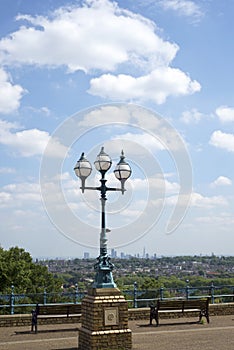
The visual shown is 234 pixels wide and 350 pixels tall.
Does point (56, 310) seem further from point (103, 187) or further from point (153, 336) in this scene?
point (103, 187)

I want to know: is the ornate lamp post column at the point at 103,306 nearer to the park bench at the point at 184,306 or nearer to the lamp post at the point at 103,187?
the lamp post at the point at 103,187

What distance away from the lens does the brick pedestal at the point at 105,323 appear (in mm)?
10750

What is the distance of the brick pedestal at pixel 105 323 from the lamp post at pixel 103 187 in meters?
0.29

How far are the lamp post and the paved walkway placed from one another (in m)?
1.82

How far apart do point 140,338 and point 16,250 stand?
1112 inches

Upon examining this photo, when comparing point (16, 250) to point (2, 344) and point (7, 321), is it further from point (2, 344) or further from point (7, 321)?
point (2, 344)

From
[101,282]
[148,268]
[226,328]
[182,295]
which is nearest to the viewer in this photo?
[101,282]

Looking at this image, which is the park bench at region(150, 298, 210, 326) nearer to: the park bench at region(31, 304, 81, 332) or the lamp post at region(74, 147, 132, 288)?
the park bench at region(31, 304, 81, 332)

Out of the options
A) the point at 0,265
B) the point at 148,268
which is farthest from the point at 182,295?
the point at 148,268

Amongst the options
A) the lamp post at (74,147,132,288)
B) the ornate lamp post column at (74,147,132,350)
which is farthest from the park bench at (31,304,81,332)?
the lamp post at (74,147,132,288)

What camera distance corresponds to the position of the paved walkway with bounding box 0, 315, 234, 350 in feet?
38.3

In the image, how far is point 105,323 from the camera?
35.8 feet

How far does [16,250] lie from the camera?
1556 inches

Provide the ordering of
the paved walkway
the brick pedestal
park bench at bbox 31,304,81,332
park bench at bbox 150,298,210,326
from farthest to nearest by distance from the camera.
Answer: park bench at bbox 150,298,210,326 < park bench at bbox 31,304,81,332 < the paved walkway < the brick pedestal
